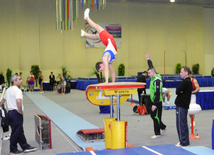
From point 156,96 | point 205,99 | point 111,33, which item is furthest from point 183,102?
point 111,33

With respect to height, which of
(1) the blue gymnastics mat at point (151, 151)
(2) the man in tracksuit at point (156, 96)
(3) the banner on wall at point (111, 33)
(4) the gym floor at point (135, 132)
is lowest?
(4) the gym floor at point (135, 132)

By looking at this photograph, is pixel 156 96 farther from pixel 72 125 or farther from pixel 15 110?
pixel 15 110

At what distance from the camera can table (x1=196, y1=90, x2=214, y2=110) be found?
380 inches

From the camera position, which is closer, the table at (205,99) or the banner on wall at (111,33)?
the table at (205,99)

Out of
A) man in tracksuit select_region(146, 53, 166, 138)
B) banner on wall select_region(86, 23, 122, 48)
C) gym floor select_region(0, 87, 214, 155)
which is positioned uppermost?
banner on wall select_region(86, 23, 122, 48)

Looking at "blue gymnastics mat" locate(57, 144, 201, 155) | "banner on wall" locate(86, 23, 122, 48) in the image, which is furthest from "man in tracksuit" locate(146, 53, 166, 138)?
"banner on wall" locate(86, 23, 122, 48)

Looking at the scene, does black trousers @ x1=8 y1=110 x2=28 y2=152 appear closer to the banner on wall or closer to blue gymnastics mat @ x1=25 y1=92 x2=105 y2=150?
blue gymnastics mat @ x1=25 y1=92 x2=105 y2=150

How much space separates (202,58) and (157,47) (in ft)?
16.5

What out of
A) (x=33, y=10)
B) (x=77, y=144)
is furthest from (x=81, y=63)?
(x=77, y=144)

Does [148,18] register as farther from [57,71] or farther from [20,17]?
[20,17]

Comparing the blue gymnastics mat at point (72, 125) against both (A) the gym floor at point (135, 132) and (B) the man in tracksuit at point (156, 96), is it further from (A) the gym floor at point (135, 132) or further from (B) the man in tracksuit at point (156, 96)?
(B) the man in tracksuit at point (156, 96)

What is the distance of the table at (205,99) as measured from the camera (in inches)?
380

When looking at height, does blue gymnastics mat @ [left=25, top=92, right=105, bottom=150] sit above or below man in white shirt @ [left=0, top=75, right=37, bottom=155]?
below

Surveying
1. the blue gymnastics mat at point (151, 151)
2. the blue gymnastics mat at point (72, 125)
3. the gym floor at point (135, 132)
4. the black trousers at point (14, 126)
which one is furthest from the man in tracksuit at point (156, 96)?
the black trousers at point (14, 126)
